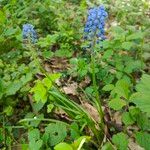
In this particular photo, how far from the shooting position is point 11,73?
3.04 metres

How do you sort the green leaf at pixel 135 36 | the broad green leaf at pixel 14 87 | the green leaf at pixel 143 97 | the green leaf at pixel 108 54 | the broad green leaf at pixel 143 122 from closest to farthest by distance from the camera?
the green leaf at pixel 143 97, the broad green leaf at pixel 143 122, the broad green leaf at pixel 14 87, the green leaf at pixel 135 36, the green leaf at pixel 108 54

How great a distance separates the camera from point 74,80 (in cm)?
319

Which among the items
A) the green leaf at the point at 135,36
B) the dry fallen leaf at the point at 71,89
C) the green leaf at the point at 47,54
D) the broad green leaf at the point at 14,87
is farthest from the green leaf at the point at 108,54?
the broad green leaf at the point at 14,87

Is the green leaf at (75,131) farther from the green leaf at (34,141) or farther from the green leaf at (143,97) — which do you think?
the green leaf at (143,97)

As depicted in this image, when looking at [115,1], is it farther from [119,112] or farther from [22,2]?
[119,112]

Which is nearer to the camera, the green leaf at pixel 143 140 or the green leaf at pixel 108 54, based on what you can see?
the green leaf at pixel 143 140

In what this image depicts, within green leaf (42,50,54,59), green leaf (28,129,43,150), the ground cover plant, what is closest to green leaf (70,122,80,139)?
the ground cover plant

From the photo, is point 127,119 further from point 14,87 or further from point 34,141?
point 14,87

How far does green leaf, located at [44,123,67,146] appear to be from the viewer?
7.56 feet

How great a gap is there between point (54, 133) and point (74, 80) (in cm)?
86

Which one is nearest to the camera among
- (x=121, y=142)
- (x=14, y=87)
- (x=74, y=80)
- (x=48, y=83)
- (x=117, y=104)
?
(x=121, y=142)

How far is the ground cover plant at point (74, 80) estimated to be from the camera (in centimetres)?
232

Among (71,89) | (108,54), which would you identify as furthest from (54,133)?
(108,54)

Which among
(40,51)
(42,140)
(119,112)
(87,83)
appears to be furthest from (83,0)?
(42,140)
